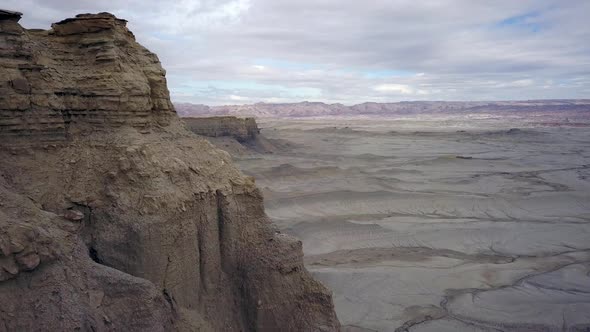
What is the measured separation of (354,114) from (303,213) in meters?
173

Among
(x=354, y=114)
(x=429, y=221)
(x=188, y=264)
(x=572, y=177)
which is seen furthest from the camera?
(x=354, y=114)

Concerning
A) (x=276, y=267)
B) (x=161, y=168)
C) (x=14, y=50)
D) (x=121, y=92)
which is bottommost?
(x=276, y=267)

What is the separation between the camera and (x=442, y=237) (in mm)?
18688

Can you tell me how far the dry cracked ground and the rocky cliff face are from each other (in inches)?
188

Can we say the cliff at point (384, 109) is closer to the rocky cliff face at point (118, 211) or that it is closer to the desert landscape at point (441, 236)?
the desert landscape at point (441, 236)

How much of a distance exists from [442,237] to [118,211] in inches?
597

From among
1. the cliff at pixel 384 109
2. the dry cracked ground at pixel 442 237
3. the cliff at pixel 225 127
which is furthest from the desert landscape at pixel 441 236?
the cliff at pixel 384 109

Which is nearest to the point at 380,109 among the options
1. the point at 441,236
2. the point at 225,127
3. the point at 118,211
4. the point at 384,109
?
the point at 384,109

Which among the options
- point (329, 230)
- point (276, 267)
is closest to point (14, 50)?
point (276, 267)

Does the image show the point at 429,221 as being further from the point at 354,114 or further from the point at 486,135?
the point at 354,114

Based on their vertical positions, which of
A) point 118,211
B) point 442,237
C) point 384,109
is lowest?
point 442,237

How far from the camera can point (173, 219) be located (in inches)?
228

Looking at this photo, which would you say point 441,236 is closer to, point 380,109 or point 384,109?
point 384,109

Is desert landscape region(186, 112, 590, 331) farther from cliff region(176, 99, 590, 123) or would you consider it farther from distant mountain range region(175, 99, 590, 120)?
cliff region(176, 99, 590, 123)
